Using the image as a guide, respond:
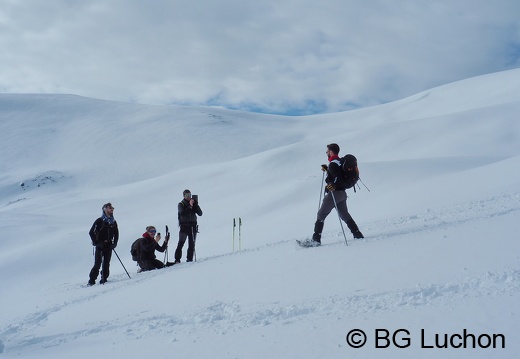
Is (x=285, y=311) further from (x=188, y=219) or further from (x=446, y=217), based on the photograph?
(x=188, y=219)

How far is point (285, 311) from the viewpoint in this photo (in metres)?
4.64

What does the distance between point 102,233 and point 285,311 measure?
6797 millimetres

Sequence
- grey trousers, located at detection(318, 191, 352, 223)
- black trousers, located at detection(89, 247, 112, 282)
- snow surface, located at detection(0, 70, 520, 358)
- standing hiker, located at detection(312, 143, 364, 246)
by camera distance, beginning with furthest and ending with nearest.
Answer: black trousers, located at detection(89, 247, 112, 282) < grey trousers, located at detection(318, 191, 352, 223) < standing hiker, located at detection(312, 143, 364, 246) < snow surface, located at detection(0, 70, 520, 358)

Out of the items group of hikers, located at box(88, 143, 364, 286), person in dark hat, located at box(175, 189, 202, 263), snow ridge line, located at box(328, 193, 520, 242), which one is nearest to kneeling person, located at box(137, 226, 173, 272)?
group of hikers, located at box(88, 143, 364, 286)

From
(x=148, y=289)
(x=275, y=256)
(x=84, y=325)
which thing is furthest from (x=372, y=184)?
(x=84, y=325)

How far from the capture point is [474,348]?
3.25 m

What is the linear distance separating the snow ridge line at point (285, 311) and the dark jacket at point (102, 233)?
4.73m

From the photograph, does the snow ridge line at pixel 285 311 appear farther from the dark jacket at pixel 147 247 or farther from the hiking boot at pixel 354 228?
the dark jacket at pixel 147 247

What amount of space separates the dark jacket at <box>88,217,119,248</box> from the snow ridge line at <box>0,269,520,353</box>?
473 centimetres

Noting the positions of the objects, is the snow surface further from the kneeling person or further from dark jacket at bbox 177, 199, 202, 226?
dark jacket at bbox 177, 199, 202, 226

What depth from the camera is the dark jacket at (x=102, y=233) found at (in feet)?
33.4

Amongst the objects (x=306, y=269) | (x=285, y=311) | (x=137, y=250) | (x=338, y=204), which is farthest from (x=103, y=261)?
(x=285, y=311)

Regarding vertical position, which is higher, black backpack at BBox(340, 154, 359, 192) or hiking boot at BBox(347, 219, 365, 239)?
black backpack at BBox(340, 154, 359, 192)

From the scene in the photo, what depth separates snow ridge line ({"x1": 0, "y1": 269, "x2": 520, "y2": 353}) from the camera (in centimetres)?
423
